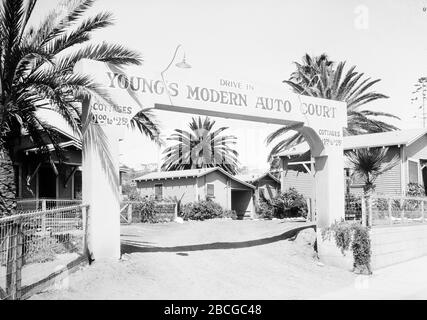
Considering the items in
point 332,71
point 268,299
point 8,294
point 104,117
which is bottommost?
point 268,299

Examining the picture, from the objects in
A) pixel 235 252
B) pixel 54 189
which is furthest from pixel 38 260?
pixel 54 189

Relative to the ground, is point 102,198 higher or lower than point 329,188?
lower

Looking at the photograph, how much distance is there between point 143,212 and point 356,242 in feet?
42.9

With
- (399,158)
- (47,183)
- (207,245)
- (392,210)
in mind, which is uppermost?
(399,158)

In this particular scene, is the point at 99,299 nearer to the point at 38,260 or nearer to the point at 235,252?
the point at 38,260

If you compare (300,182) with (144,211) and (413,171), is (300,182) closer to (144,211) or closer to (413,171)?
(413,171)

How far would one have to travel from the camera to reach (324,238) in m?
12.0

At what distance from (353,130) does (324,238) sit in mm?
19839

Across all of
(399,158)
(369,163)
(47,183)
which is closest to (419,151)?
(399,158)

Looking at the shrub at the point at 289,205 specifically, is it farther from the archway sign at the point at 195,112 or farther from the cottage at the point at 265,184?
the archway sign at the point at 195,112

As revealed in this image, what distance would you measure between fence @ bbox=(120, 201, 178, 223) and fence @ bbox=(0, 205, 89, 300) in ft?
38.5

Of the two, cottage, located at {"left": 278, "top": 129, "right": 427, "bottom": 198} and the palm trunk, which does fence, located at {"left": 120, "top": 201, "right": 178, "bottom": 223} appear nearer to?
cottage, located at {"left": 278, "top": 129, "right": 427, "bottom": 198}

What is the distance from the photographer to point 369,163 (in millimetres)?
18906
